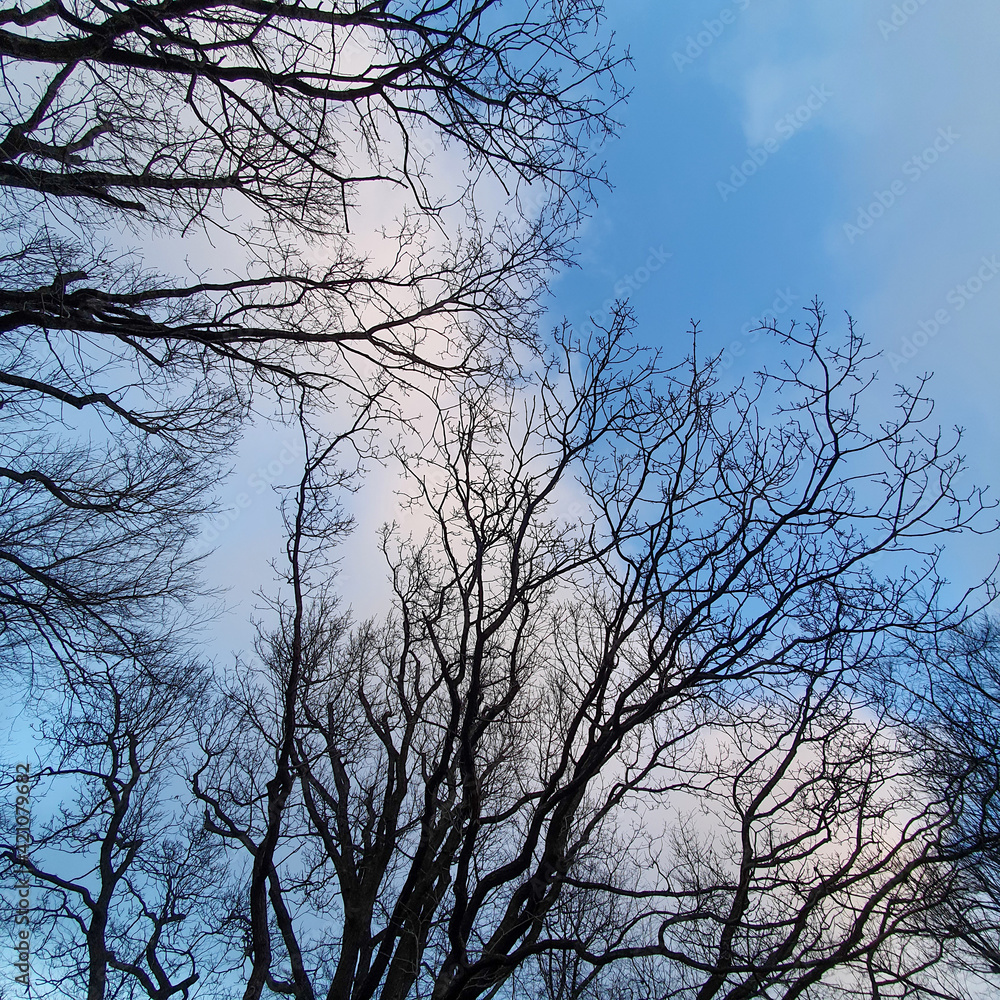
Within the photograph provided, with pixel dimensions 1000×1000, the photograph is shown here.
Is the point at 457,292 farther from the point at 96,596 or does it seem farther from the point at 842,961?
the point at 842,961

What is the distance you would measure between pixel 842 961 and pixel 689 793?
59.2 inches

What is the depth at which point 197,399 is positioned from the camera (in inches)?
215

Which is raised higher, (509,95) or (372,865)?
(509,95)

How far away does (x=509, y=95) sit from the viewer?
406 cm

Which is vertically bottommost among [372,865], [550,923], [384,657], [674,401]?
[550,923]

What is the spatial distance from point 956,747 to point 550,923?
7.71 metres

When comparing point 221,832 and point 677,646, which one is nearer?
point 677,646

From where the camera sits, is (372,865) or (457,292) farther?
(372,865)

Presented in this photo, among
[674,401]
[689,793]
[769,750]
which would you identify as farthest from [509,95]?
[769,750]

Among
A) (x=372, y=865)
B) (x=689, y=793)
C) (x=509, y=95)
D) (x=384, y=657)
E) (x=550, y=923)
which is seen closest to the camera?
(x=509, y=95)

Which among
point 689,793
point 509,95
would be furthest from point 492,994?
point 509,95

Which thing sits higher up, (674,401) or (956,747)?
(674,401)

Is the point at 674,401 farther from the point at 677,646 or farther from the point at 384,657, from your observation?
the point at 384,657

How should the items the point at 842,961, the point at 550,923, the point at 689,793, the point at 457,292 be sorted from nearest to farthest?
the point at 842,961
the point at 457,292
the point at 689,793
the point at 550,923
